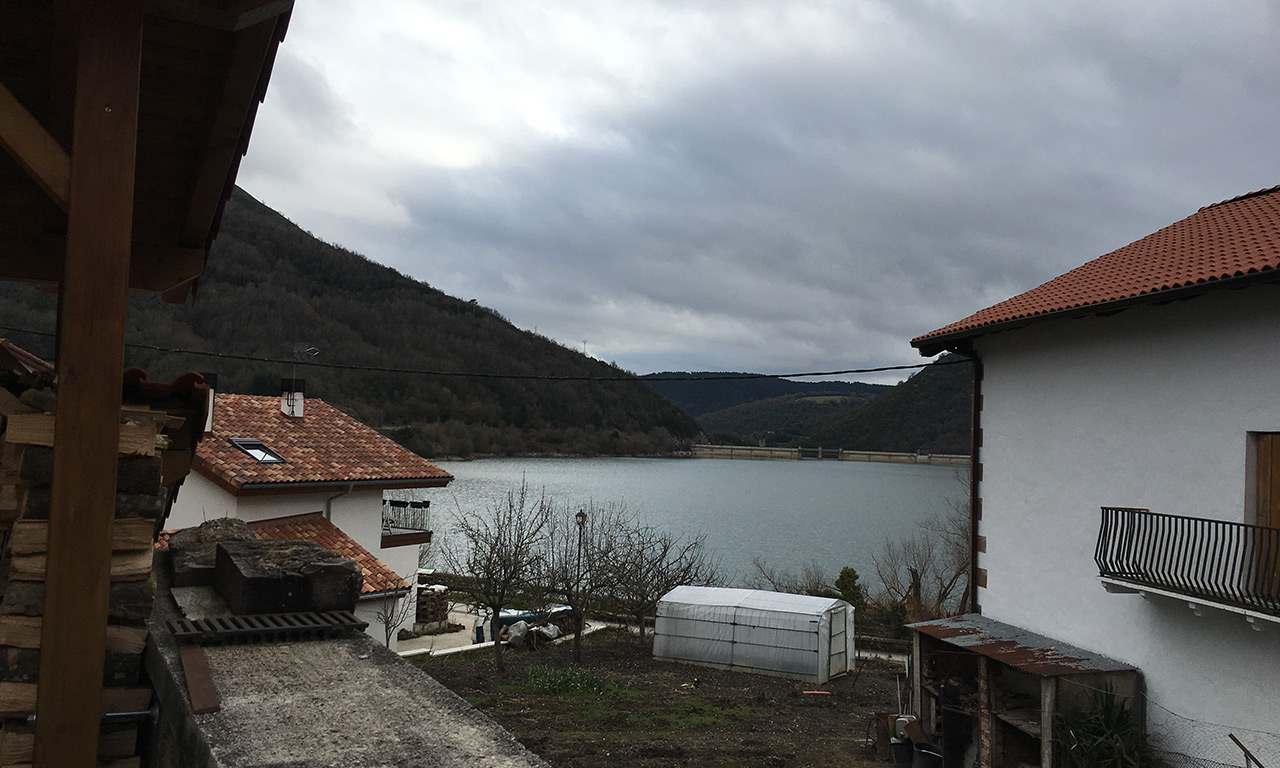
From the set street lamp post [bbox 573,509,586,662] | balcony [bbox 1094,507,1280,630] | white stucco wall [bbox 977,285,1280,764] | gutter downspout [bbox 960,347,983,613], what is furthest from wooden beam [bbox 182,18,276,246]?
street lamp post [bbox 573,509,586,662]

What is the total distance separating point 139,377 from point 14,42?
1.48 metres

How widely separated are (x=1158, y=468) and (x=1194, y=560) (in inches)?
47.8

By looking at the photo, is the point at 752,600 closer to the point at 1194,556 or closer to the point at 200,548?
the point at 1194,556

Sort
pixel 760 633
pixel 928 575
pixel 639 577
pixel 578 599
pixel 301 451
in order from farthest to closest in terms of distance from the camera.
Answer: pixel 928 575 → pixel 639 577 → pixel 578 599 → pixel 760 633 → pixel 301 451

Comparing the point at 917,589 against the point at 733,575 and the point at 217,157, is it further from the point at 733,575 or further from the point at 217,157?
the point at 217,157

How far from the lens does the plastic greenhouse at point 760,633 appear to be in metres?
21.0

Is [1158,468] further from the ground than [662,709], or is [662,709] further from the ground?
[1158,468]

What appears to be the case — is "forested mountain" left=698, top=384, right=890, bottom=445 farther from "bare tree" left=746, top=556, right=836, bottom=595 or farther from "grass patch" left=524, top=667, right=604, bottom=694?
"grass patch" left=524, top=667, right=604, bottom=694

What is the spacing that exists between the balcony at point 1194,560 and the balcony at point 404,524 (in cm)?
1724

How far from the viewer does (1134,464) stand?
34.4ft

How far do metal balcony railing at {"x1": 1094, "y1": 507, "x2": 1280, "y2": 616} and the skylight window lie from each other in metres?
16.5

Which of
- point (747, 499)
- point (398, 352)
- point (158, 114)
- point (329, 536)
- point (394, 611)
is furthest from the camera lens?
point (747, 499)

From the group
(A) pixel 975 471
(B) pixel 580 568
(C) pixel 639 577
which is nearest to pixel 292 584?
(A) pixel 975 471

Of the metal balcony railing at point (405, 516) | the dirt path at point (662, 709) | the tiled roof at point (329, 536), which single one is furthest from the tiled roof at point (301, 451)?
the dirt path at point (662, 709)
